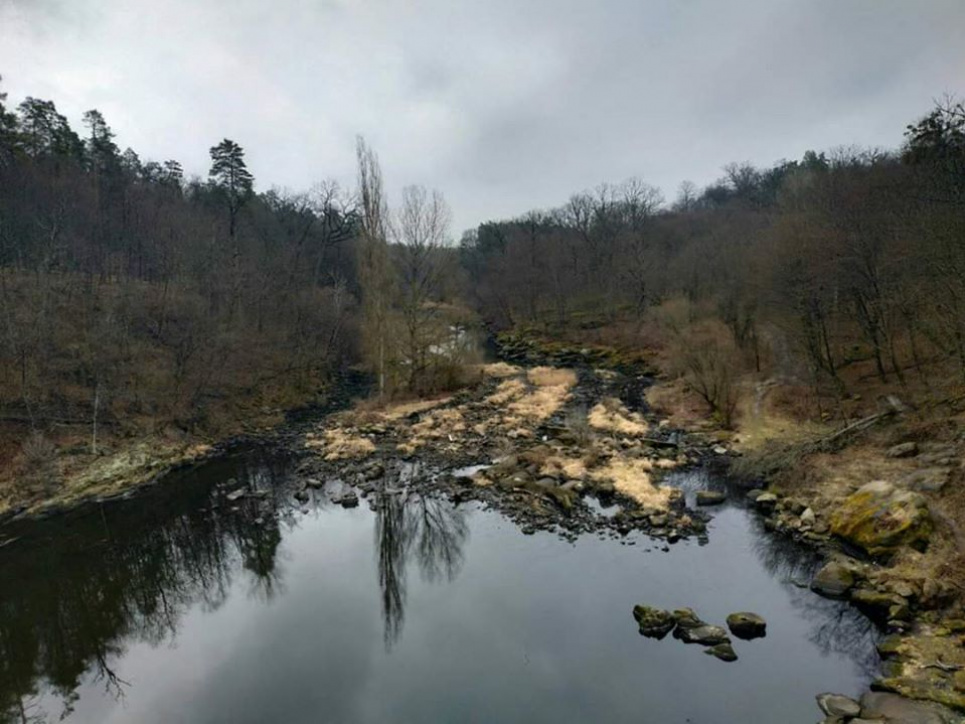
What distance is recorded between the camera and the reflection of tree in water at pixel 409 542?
1498cm

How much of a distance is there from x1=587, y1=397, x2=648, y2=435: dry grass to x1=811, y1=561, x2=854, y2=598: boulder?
12.7m

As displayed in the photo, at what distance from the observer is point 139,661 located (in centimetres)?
1304

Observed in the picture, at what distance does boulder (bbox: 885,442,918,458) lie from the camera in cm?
1816

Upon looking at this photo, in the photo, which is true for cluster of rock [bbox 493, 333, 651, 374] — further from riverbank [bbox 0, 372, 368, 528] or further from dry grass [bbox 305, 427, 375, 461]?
dry grass [bbox 305, 427, 375, 461]

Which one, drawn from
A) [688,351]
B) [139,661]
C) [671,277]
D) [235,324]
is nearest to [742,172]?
[671,277]

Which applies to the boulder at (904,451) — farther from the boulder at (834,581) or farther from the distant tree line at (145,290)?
the distant tree line at (145,290)

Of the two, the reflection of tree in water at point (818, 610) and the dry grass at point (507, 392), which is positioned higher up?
the dry grass at point (507, 392)

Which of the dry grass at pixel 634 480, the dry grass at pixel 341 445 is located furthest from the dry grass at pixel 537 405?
the dry grass at pixel 634 480

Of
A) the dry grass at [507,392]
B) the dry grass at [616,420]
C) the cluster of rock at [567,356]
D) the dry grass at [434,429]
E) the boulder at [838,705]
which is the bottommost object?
the boulder at [838,705]

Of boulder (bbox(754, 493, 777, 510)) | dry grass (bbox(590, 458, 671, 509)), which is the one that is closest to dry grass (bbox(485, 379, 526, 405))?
dry grass (bbox(590, 458, 671, 509))

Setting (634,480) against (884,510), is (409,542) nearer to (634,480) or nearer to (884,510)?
(634,480)

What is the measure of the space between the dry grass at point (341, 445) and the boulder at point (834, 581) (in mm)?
18133

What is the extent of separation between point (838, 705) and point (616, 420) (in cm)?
1868

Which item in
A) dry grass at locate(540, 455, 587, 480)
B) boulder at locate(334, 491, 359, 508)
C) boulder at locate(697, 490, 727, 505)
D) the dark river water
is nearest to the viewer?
the dark river water
